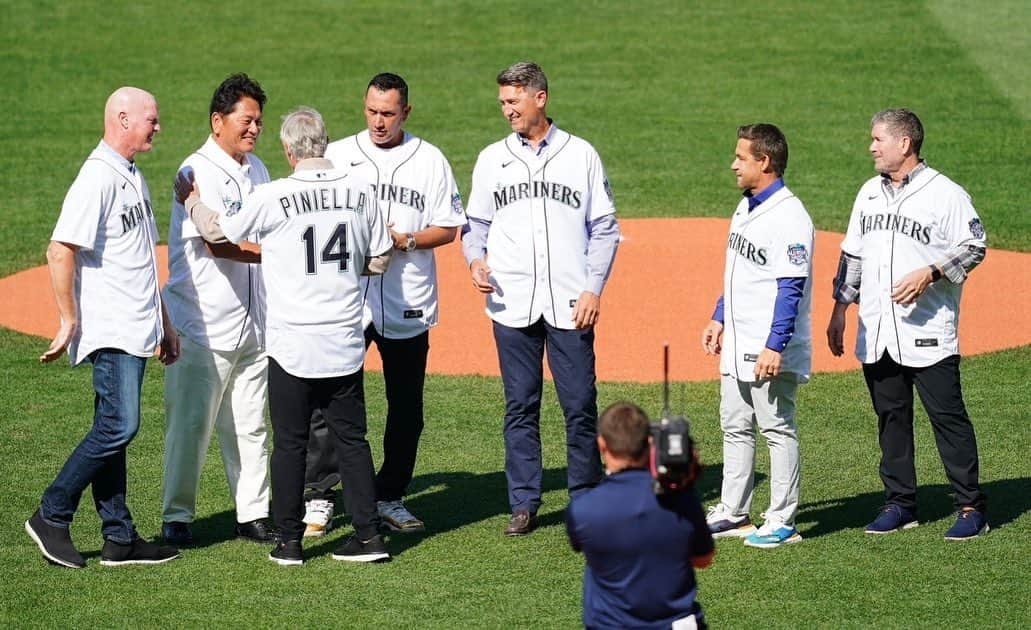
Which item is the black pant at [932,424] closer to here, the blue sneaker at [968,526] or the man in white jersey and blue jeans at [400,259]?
the blue sneaker at [968,526]

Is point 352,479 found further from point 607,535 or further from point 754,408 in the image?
point 607,535

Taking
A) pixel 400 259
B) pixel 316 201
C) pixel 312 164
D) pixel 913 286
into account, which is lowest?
pixel 913 286

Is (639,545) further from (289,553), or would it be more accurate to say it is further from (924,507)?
(924,507)

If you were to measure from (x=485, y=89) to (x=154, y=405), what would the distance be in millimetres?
11380

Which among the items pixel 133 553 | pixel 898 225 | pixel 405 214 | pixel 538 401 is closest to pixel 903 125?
pixel 898 225

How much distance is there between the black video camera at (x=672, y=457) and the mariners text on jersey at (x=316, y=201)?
255 centimetres

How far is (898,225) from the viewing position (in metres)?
7.36

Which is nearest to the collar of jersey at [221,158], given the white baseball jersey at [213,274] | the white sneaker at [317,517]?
the white baseball jersey at [213,274]

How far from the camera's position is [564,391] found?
7.57m

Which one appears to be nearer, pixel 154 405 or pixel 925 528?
pixel 925 528

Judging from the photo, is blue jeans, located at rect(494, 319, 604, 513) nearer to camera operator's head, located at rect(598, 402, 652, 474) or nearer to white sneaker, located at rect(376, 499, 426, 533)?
white sneaker, located at rect(376, 499, 426, 533)

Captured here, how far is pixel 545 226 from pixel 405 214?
73cm

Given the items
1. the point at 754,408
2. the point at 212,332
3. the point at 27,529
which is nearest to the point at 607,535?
the point at 754,408

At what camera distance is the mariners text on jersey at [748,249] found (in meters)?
7.09
